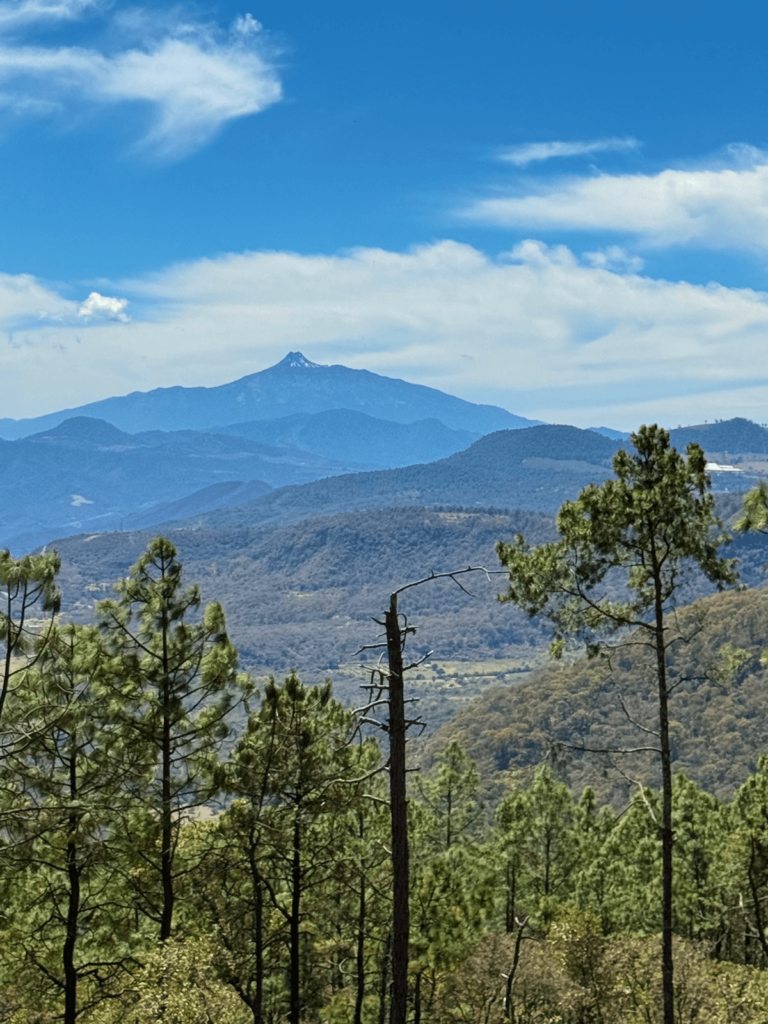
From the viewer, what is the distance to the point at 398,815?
40.9 ft

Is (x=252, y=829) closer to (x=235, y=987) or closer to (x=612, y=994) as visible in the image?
(x=235, y=987)

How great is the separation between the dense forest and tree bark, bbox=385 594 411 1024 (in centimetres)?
13

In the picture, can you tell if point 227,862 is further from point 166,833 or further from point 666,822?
point 666,822

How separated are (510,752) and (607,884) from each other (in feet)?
438

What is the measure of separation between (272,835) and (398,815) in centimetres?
800

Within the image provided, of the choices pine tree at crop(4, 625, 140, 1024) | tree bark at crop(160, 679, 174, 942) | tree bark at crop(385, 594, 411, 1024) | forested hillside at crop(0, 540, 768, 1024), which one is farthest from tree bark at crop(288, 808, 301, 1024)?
tree bark at crop(385, 594, 411, 1024)

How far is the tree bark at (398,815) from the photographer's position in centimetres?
1198

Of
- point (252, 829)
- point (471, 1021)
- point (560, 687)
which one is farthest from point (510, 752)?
point (252, 829)

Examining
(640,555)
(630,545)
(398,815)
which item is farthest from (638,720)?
(398,815)

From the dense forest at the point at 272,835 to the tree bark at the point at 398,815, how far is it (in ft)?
0.41

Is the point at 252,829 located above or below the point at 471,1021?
above

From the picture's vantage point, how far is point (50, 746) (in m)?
17.7

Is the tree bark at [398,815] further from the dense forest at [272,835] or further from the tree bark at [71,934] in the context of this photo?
the tree bark at [71,934]

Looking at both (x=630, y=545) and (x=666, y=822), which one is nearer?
(x=666, y=822)
